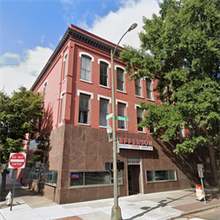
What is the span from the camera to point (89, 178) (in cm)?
1338

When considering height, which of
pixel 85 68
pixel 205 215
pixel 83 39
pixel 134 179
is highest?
pixel 83 39

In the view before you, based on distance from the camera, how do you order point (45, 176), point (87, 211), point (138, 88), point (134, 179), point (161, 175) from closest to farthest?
point (87, 211), point (45, 176), point (134, 179), point (161, 175), point (138, 88)

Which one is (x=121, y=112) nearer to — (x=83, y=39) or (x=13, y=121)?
(x=83, y=39)

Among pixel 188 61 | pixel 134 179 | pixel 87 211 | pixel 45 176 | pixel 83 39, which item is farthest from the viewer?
pixel 134 179

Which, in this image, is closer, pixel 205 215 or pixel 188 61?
pixel 205 215

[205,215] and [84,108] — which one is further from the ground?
[84,108]

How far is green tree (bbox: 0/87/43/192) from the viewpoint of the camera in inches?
563

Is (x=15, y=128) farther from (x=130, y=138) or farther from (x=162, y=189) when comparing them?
(x=162, y=189)

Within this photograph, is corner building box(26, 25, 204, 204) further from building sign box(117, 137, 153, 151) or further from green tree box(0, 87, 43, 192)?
green tree box(0, 87, 43, 192)

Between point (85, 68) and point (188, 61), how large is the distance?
30.5ft

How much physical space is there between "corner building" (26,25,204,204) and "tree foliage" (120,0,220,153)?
2935 millimetres

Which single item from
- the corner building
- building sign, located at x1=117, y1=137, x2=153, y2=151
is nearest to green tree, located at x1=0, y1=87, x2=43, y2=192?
the corner building

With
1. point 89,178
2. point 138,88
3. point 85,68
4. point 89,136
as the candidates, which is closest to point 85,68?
point 85,68

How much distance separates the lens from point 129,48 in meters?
16.4
